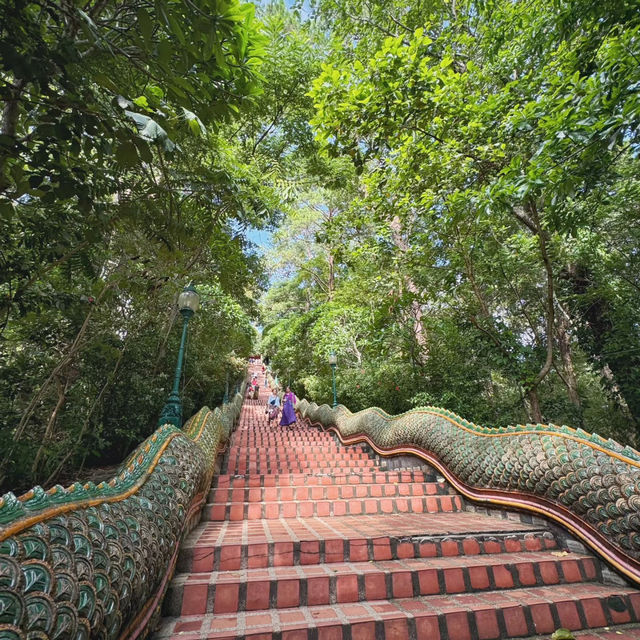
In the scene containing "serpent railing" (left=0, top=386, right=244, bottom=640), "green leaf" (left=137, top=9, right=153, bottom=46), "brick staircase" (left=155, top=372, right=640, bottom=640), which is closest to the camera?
"serpent railing" (left=0, top=386, right=244, bottom=640)

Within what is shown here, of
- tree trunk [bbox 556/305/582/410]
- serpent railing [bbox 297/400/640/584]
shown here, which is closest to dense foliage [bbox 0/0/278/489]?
serpent railing [bbox 297/400/640/584]

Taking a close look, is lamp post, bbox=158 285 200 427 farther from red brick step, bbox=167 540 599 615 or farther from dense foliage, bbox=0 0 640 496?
red brick step, bbox=167 540 599 615

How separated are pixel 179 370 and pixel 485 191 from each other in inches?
179

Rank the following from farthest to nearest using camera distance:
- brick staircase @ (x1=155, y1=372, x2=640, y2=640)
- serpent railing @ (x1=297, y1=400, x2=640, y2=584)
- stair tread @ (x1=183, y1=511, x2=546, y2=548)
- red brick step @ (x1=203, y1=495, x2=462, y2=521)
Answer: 1. red brick step @ (x1=203, y1=495, x2=462, y2=521)
2. stair tread @ (x1=183, y1=511, x2=546, y2=548)
3. serpent railing @ (x1=297, y1=400, x2=640, y2=584)
4. brick staircase @ (x1=155, y1=372, x2=640, y2=640)

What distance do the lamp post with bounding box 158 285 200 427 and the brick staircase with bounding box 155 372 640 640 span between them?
1541 mm

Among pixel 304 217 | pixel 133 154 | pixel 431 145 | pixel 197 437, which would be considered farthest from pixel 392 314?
pixel 304 217

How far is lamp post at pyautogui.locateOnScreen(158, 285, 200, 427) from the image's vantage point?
477 cm

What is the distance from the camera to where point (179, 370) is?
5.07m

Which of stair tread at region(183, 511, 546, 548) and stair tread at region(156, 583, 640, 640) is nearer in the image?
stair tread at region(156, 583, 640, 640)

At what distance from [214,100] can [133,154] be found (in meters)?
1.13

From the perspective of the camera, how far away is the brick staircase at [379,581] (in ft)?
6.48

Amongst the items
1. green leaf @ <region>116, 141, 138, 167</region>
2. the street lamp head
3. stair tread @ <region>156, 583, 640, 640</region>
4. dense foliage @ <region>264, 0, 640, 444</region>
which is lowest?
stair tread @ <region>156, 583, 640, 640</region>

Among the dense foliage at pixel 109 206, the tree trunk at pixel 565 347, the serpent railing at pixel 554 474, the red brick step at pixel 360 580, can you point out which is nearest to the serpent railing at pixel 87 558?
the red brick step at pixel 360 580

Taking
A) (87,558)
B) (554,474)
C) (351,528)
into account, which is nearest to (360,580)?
(351,528)
